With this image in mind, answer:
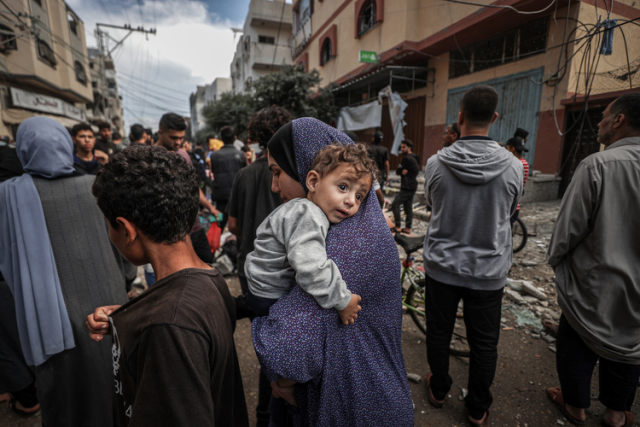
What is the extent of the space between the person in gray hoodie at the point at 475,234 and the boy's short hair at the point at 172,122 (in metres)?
2.81

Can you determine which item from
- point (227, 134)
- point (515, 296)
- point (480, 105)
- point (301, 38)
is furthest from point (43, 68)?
point (515, 296)

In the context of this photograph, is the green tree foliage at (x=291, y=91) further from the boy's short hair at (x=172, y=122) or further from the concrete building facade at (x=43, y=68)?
the boy's short hair at (x=172, y=122)

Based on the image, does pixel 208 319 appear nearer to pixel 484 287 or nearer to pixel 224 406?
pixel 224 406

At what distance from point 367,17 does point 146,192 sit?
573 inches

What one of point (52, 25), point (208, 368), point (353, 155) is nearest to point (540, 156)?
point (353, 155)

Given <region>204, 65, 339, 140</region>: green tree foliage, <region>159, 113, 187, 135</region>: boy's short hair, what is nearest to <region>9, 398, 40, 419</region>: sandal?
<region>159, 113, 187, 135</region>: boy's short hair

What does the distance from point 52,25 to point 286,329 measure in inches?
891

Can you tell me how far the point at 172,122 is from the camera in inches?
137

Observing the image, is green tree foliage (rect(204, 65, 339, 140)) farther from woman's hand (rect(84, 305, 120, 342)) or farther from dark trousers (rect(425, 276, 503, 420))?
woman's hand (rect(84, 305, 120, 342))

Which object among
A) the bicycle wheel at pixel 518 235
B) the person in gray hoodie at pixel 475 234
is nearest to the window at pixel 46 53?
the person in gray hoodie at pixel 475 234

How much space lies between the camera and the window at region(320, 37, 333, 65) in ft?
52.3

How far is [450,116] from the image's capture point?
9.87 m

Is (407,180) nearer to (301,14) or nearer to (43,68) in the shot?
(301,14)

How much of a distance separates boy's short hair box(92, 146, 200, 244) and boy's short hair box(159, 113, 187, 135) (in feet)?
9.10
